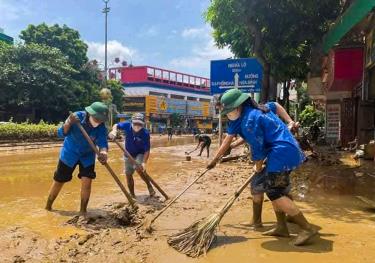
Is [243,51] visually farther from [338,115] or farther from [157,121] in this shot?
[157,121]

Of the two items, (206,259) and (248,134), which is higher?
(248,134)

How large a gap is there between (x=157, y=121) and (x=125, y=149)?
199ft

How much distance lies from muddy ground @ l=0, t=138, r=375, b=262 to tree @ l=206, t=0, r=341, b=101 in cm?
365

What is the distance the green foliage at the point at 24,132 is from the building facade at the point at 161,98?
3294 cm

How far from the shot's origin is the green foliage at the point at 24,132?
2536cm

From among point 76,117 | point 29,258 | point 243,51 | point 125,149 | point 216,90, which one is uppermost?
point 243,51

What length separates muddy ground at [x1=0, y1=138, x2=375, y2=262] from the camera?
14.2ft

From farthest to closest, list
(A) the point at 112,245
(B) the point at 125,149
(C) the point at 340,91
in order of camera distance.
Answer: (C) the point at 340,91, (B) the point at 125,149, (A) the point at 112,245

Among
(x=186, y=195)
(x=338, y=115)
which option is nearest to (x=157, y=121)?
(x=338, y=115)

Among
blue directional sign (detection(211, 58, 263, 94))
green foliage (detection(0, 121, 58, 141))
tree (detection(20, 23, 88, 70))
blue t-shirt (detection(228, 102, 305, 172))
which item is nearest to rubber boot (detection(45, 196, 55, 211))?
blue t-shirt (detection(228, 102, 305, 172))

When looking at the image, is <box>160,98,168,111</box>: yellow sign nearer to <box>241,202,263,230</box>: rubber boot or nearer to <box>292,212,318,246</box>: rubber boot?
<box>241,202,263,230</box>: rubber boot

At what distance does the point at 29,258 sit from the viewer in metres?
4.45

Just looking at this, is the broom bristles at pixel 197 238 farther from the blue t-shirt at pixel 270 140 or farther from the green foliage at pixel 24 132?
the green foliage at pixel 24 132

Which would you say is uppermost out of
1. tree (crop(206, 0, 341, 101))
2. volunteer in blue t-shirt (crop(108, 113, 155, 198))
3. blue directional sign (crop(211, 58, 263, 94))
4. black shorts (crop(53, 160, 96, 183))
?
tree (crop(206, 0, 341, 101))
